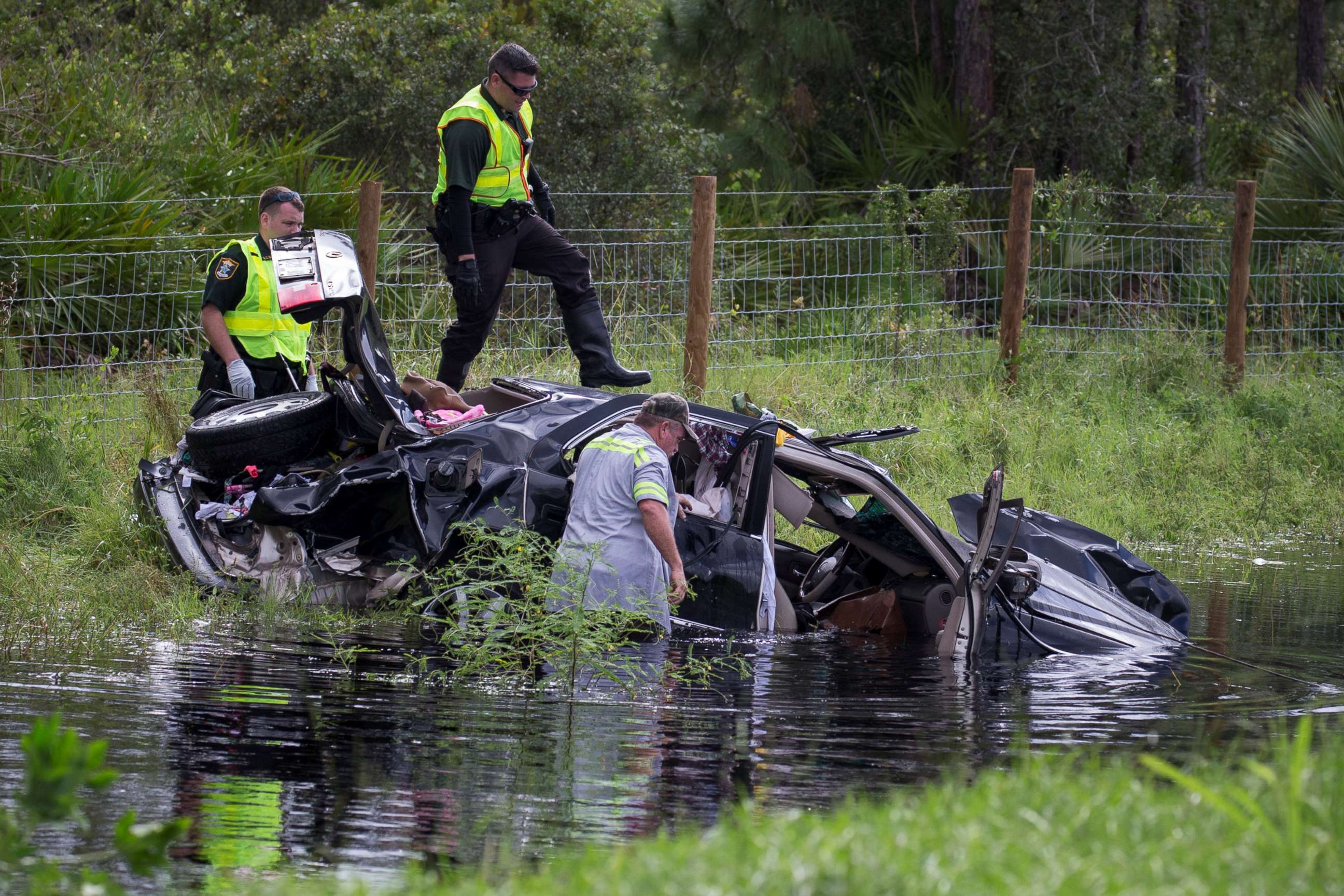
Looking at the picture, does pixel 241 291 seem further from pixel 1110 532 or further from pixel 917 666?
pixel 1110 532

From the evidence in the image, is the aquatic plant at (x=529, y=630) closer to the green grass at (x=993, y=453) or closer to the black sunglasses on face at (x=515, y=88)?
the green grass at (x=993, y=453)

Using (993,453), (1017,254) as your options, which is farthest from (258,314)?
(1017,254)

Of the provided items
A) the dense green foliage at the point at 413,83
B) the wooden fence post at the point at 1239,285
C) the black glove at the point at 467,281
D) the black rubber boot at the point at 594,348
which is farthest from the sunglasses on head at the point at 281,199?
the wooden fence post at the point at 1239,285

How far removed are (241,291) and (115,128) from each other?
4.94m

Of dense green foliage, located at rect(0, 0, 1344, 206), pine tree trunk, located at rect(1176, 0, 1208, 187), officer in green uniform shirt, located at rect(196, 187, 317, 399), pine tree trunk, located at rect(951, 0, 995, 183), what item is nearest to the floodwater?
officer in green uniform shirt, located at rect(196, 187, 317, 399)

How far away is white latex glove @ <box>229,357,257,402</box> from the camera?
9.07 meters

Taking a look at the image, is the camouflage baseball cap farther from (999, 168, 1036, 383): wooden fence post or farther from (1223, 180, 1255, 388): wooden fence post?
(1223, 180, 1255, 388): wooden fence post

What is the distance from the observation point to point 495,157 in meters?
9.93

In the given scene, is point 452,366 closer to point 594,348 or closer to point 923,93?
point 594,348

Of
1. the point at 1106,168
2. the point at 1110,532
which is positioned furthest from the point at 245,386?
the point at 1106,168

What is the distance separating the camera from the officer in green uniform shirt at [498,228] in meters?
9.78

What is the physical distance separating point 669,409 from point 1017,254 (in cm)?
751

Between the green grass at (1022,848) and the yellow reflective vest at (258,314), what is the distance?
18.6 feet

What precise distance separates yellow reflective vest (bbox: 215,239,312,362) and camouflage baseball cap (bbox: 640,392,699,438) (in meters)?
2.75
